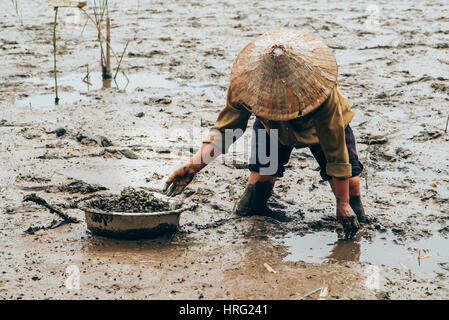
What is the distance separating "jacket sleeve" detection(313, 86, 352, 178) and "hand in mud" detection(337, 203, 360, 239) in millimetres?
204

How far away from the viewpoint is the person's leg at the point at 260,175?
3.42m

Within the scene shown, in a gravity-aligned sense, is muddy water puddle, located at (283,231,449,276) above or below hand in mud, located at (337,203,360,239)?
below

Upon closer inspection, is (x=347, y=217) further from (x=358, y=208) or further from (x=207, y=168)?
(x=207, y=168)

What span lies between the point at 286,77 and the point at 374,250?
1.18 meters

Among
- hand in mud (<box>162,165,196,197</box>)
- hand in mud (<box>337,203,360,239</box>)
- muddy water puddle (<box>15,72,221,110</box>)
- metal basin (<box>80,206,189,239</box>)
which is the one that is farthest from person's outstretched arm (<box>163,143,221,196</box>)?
muddy water puddle (<box>15,72,221,110</box>)

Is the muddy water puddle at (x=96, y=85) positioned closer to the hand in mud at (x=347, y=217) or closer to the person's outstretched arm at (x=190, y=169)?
the person's outstretched arm at (x=190, y=169)

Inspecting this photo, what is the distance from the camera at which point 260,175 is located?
353 cm

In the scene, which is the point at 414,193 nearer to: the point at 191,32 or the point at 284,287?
the point at 284,287

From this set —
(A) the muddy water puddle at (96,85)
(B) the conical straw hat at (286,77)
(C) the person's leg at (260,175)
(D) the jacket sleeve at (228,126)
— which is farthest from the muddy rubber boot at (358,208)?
(A) the muddy water puddle at (96,85)

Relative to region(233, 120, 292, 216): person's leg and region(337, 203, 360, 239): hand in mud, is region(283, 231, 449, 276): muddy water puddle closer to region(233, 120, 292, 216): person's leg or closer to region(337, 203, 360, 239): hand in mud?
region(337, 203, 360, 239): hand in mud

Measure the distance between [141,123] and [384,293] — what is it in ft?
9.97

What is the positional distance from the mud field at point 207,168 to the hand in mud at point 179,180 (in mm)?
306

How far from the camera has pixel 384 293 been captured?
273 cm

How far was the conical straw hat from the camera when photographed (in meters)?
2.66
